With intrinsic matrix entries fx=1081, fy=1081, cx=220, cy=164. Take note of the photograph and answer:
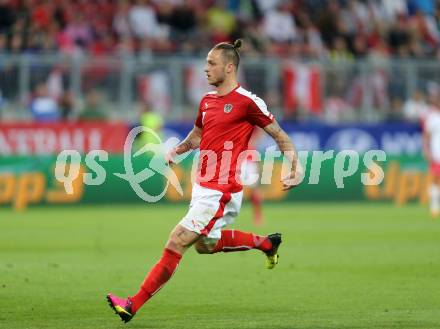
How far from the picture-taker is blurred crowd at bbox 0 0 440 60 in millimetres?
26844

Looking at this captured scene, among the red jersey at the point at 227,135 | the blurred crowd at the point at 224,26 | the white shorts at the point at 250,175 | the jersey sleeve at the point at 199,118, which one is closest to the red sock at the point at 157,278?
the red jersey at the point at 227,135

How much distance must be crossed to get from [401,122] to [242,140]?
20700 mm

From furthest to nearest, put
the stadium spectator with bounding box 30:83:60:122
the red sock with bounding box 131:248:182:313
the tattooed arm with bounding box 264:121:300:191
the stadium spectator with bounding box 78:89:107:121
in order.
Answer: the stadium spectator with bounding box 78:89:107:121 → the stadium spectator with bounding box 30:83:60:122 → the tattooed arm with bounding box 264:121:300:191 → the red sock with bounding box 131:248:182:313

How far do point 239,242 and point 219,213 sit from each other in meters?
0.72

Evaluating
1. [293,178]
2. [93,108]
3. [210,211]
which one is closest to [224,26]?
[93,108]

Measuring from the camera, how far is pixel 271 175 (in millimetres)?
26078

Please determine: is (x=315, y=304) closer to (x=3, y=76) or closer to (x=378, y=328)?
(x=378, y=328)

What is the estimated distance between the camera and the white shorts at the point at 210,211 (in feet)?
30.5

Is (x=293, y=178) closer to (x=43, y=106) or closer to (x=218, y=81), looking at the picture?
(x=218, y=81)

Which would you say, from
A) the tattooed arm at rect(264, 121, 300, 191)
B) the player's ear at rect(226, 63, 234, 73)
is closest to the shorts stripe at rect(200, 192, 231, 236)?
the tattooed arm at rect(264, 121, 300, 191)

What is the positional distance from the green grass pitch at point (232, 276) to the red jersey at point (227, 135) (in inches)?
49.2

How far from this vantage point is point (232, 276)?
1309cm

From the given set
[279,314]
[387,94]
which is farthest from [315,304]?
[387,94]

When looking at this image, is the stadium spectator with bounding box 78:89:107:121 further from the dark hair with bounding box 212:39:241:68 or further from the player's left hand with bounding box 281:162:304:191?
the player's left hand with bounding box 281:162:304:191
